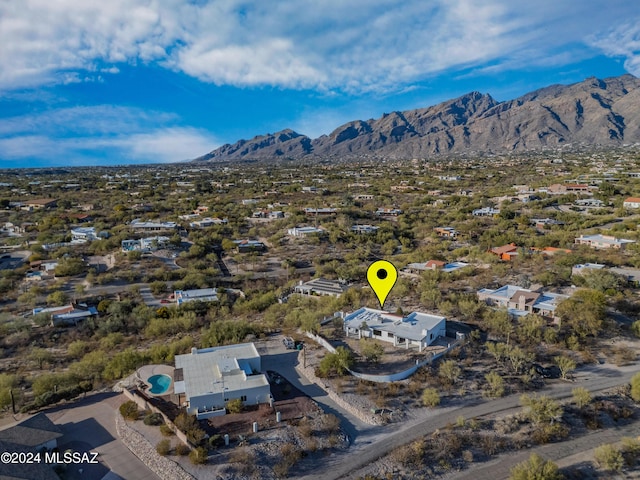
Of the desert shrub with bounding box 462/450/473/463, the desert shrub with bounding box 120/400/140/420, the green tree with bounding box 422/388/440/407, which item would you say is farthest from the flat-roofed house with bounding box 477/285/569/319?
the desert shrub with bounding box 120/400/140/420

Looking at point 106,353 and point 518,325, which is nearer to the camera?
point 106,353

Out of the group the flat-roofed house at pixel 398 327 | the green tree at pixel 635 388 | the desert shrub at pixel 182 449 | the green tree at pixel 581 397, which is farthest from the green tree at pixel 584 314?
the desert shrub at pixel 182 449

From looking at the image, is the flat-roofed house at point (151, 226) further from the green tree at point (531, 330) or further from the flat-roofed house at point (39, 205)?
the green tree at point (531, 330)

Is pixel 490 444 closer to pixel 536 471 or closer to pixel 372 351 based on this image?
pixel 536 471

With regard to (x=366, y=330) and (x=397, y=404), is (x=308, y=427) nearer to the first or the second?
(x=397, y=404)

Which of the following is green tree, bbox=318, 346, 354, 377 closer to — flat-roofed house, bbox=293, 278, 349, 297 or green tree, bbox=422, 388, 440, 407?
green tree, bbox=422, 388, 440, 407

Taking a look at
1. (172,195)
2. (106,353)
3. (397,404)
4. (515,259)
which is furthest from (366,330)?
(172,195)
